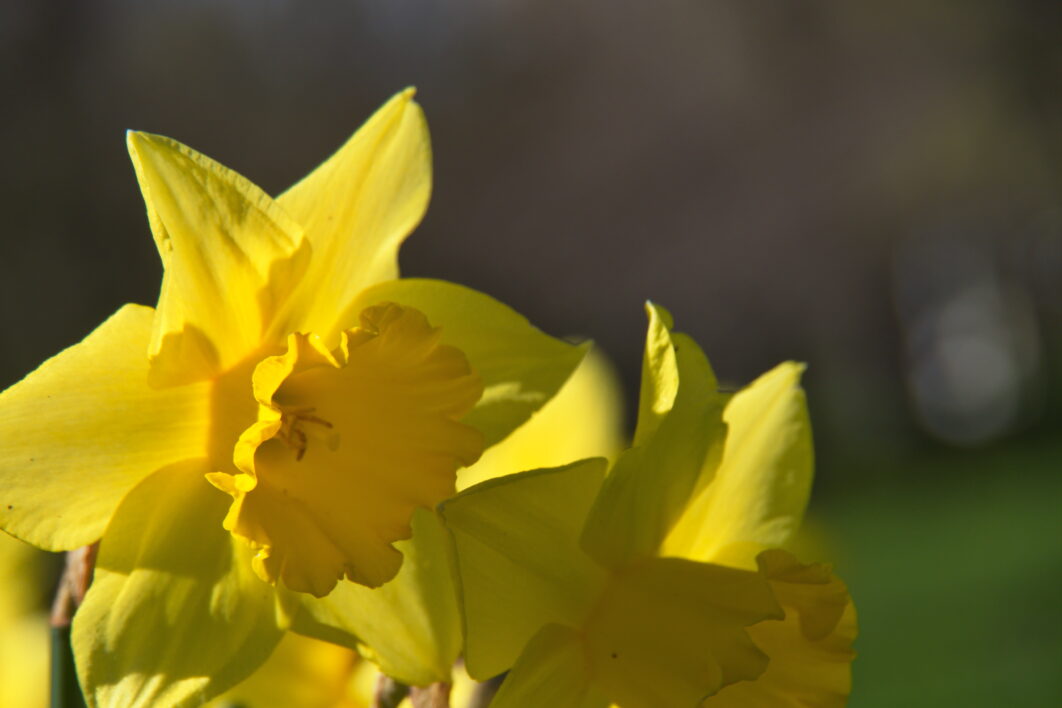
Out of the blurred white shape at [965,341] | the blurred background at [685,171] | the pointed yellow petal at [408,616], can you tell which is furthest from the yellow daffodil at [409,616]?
the blurred white shape at [965,341]

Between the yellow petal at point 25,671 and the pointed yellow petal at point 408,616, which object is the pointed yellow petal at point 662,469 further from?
the yellow petal at point 25,671

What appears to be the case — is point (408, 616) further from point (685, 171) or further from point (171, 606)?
point (685, 171)

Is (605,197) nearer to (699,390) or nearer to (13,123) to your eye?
(13,123)

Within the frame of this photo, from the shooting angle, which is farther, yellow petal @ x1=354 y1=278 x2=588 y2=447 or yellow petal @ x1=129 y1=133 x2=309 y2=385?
yellow petal @ x1=354 y1=278 x2=588 y2=447

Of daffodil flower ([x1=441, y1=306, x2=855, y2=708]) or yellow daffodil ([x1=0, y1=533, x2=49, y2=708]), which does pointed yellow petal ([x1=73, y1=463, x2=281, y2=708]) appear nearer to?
daffodil flower ([x1=441, y1=306, x2=855, y2=708])

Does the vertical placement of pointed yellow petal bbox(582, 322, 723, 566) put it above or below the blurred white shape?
above

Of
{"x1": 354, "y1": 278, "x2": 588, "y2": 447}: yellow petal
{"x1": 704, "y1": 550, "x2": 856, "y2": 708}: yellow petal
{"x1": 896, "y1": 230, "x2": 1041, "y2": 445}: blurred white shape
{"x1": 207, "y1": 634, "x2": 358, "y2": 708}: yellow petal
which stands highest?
{"x1": 354, "y1": 278, "x2": 588, "y2": 447}: yellow petal

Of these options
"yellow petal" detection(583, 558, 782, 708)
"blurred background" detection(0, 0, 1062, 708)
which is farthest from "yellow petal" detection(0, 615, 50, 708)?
"blurred background" detection(0, 0, 1062, 708)
